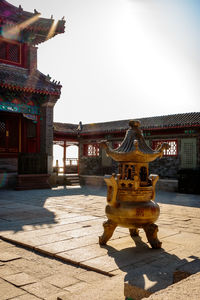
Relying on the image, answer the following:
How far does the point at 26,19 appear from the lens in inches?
584

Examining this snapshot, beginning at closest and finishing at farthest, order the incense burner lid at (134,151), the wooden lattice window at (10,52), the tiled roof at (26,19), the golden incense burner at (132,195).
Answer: the golden incense burner at (132,195), the incense burner lid at (134,151), the tiled roof at (26,19), the wooden lattice window at (10,52)

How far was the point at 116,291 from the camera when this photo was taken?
2.36 meters

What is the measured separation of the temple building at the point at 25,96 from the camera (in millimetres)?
13500

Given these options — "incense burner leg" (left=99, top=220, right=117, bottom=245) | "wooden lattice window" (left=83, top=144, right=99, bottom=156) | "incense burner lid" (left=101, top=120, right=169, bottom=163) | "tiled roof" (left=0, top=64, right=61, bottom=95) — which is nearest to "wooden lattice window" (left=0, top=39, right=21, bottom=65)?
"tiled roof" (left=0, top=64, right=61, bottom=95)

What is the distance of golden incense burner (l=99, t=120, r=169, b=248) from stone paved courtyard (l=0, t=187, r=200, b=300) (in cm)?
29

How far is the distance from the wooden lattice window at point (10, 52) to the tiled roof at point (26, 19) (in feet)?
3.07

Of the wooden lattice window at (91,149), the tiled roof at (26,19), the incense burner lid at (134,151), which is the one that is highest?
the tiled roof at (26,19)

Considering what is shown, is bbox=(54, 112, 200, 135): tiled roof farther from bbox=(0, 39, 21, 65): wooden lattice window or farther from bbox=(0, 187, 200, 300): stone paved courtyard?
bbox=(0, 187, 200, 300): stone paved courtyard

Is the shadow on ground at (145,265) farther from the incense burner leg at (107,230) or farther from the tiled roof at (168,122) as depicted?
the tiled roof at (168,122)

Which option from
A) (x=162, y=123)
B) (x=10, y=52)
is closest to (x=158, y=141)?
(x=162, y=123)

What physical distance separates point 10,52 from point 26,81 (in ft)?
7.28

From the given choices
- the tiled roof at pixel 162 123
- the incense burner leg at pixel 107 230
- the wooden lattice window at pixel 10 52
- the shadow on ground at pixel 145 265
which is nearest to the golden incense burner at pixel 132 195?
the incense burner leg at pixel 107 230

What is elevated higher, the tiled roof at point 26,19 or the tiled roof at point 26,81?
the tiled roof at point 26,19

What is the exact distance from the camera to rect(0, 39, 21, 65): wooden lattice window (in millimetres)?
14727
